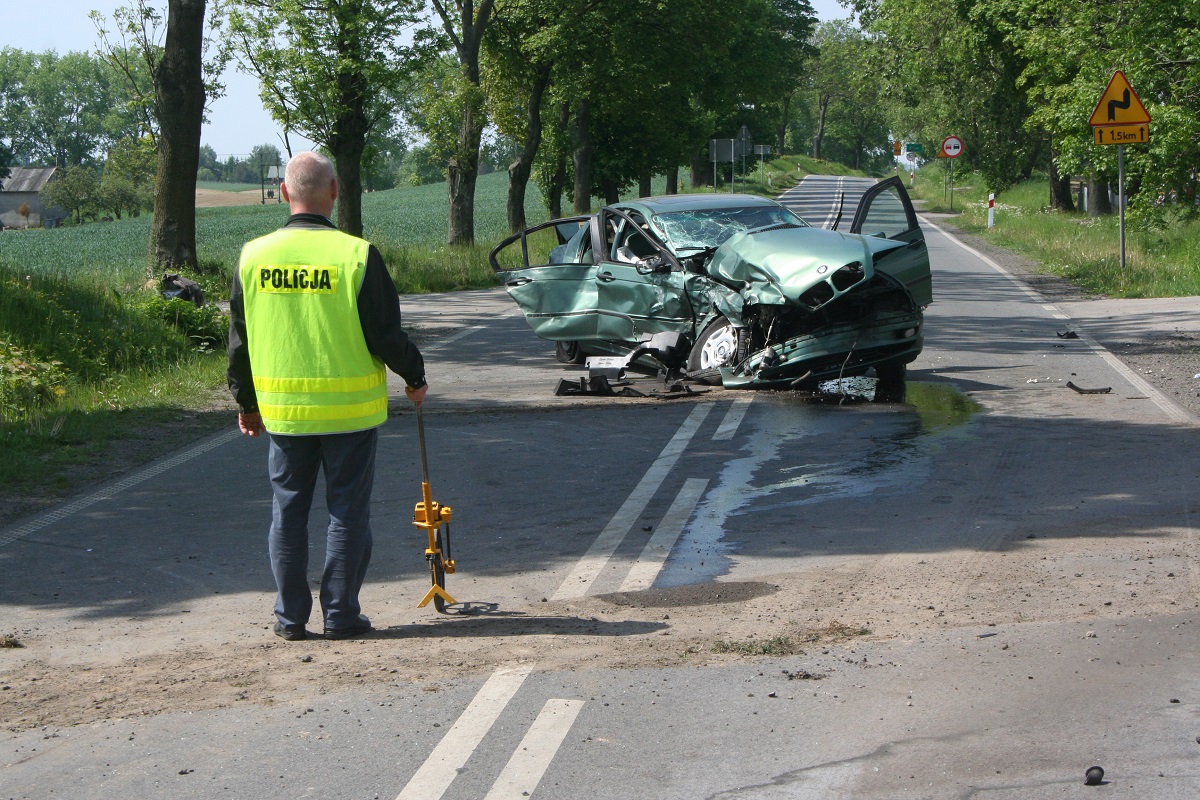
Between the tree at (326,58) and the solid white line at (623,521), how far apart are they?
15665mm

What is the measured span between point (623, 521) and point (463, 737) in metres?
2.98

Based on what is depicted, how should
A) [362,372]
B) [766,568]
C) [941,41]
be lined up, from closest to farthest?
1. [362,372]
2. [766,568]
3. [941,41]

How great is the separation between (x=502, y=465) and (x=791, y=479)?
188 centimetres

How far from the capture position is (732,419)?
1000cm

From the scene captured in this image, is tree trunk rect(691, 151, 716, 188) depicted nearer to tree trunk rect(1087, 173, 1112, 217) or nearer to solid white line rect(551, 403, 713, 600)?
tree trunk rect(1087, 173, 1112, 217)

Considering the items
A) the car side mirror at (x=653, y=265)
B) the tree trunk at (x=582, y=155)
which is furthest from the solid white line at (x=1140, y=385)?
the tree trunk at (x=582, y=155)

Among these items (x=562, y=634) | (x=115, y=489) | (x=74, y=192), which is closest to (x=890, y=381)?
(x=115, y=489)

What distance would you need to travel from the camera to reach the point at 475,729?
417 cm

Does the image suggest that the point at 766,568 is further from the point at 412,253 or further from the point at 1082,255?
the point at 412,253

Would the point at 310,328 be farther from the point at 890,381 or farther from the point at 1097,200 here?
the point at 1097,200

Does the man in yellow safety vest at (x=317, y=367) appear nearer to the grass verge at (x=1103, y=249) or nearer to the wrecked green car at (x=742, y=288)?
the wrecked green car at (x=742, y=288)

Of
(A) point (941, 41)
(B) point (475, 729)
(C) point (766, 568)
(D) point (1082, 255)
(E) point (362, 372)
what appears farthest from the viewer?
(A) point (941, 41)

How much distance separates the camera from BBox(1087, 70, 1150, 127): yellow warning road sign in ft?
65.2

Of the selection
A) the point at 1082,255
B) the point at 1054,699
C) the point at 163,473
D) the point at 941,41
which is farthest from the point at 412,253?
the point at 1054,699
